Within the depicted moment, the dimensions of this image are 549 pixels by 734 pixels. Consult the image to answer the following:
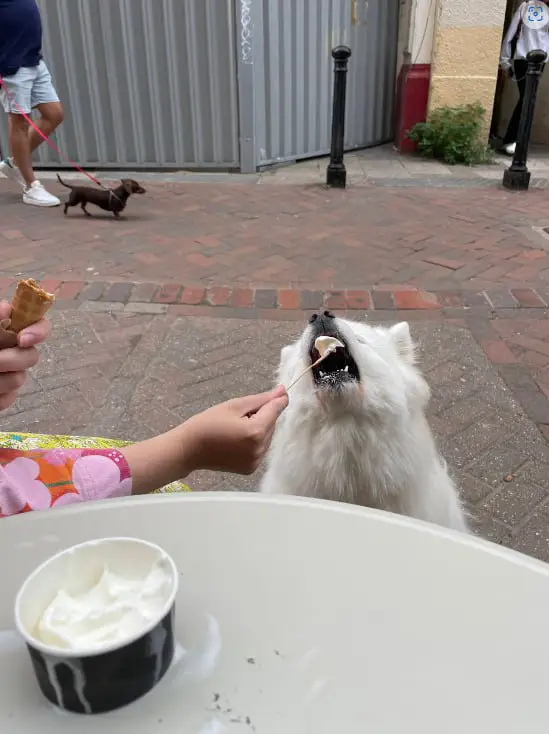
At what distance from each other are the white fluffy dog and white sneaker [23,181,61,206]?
16.4ft

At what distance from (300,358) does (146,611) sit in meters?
1.27

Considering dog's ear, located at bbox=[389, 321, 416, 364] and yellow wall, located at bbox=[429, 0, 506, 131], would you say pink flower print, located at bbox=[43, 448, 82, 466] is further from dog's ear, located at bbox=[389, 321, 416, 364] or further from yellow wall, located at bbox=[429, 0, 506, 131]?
yellow wall, located at bbox=[429, 0, 506, 131]

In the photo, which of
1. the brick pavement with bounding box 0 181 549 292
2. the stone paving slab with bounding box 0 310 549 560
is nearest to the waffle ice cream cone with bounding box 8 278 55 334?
the stone paving slab with bounding box 0 310 549 560

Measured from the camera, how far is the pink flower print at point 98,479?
1.24 meters

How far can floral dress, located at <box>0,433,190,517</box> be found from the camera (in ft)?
3.93

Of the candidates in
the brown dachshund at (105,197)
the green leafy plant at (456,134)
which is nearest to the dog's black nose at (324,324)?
the brown dachshund at (105,197)

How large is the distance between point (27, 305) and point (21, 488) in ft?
1.14

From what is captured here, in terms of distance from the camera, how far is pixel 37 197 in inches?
244

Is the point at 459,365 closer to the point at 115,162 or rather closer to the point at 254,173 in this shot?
the point at 254,173

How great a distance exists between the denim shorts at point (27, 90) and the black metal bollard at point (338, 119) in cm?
269

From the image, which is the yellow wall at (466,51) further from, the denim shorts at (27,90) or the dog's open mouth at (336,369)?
the dog's open mouth at (336,369)

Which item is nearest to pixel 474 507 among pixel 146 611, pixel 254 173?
pixel 146 611

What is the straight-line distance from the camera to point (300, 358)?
6.46 feet

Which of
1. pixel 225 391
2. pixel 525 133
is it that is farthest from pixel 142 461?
pixel 525 133
